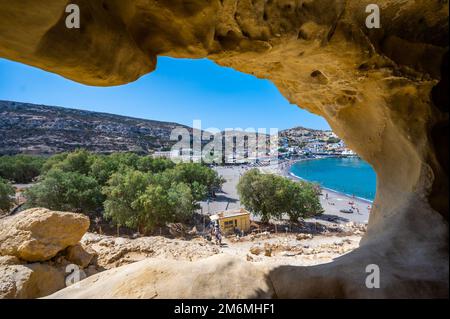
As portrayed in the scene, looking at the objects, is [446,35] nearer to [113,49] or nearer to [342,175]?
[113,49]

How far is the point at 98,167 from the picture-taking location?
31234mm

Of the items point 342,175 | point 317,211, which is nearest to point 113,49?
point 317,211

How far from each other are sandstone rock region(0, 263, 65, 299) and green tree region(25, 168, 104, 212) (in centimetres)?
1741

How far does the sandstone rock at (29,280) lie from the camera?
5.65m

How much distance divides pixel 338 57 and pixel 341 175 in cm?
9254

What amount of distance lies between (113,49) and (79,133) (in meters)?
85.1

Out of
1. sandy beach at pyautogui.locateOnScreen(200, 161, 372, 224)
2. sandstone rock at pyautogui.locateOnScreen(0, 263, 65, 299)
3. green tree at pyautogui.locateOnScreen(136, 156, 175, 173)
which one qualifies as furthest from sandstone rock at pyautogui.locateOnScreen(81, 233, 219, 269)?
green tree at pyautogui.locateOnScreen(136, 156, 175, 173)

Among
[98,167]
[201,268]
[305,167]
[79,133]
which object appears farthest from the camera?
[305,167]

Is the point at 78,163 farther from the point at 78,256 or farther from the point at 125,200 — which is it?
the point at 78,256

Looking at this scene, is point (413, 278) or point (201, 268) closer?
point (413, 278)

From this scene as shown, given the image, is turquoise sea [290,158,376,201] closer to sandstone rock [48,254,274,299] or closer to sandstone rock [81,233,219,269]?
sandstone rock [81,233,219,269]

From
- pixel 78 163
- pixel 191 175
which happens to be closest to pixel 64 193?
pixel 78 163

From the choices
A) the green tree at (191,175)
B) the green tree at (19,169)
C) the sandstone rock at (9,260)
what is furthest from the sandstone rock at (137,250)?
the green tree at (19,169)

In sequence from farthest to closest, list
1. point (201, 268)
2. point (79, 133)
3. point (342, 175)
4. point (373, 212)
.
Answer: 1. point (342, 175)
2. point (79, 133)
3. point (373, 212)
4. point (201, 268)
